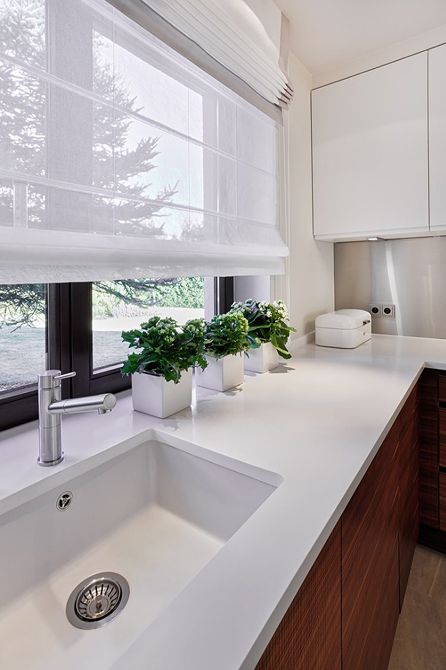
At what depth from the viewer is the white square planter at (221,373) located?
50.2 inches

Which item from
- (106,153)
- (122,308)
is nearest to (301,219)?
(122,308)

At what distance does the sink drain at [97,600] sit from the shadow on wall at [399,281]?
6.43 feet

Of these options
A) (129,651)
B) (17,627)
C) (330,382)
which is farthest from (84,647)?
(330,382)

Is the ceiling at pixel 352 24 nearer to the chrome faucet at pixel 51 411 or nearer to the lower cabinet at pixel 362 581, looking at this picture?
the lower cabinet at pixel 362 581

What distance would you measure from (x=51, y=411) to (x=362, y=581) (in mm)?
776

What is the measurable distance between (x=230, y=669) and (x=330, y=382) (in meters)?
1.05

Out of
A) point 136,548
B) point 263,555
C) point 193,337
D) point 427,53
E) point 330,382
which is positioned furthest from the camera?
point 427,53

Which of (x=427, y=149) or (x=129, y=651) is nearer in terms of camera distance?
(x=129, y=651)

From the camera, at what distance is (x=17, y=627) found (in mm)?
647

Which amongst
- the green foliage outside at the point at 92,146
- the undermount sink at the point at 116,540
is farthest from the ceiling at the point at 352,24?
the undermount sink at the point at 116,540

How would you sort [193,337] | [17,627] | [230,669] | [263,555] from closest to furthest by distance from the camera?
1. [230,669]
2. [263,555]
3. [17,627]
4. [193,337]

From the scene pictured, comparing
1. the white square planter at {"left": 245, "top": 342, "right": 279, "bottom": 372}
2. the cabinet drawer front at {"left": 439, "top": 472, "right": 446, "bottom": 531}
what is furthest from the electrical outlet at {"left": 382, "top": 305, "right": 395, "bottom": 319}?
the white square planter at {"left": 245, "top": 342, "right": 279, "bottom": 372}

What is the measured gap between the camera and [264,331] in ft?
4.84

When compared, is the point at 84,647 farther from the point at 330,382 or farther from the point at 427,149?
the point at 427,149
